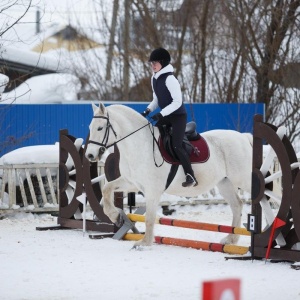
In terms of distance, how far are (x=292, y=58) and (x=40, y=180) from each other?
969cm

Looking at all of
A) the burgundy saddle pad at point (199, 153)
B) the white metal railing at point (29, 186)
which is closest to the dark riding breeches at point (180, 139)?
the burgundy saddle pad at point (199, 153)

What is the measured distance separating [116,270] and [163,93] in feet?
8.39

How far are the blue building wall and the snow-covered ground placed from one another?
831cm

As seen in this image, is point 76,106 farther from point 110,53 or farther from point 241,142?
point 241,142

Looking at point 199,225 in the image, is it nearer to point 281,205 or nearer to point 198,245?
point 198,245

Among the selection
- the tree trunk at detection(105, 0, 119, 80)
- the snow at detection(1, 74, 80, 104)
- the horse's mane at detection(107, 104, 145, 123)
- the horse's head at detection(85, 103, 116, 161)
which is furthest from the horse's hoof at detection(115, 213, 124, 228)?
the snow at detection(1, 74, 80, 104)

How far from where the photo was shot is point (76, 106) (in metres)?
20.6

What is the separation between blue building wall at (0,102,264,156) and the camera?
19.9 metres

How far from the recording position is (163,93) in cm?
1004

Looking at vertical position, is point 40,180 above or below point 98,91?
below

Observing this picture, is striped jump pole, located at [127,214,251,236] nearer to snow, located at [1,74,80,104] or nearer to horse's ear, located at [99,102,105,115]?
horse's ear, located at [99,102,105,115]

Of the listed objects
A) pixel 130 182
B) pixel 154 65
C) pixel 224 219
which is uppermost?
pixel 154 65

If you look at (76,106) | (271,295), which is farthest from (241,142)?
(76,106)

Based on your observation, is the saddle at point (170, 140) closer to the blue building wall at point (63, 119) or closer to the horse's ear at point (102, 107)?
the horse's ear at point (102, 107)
